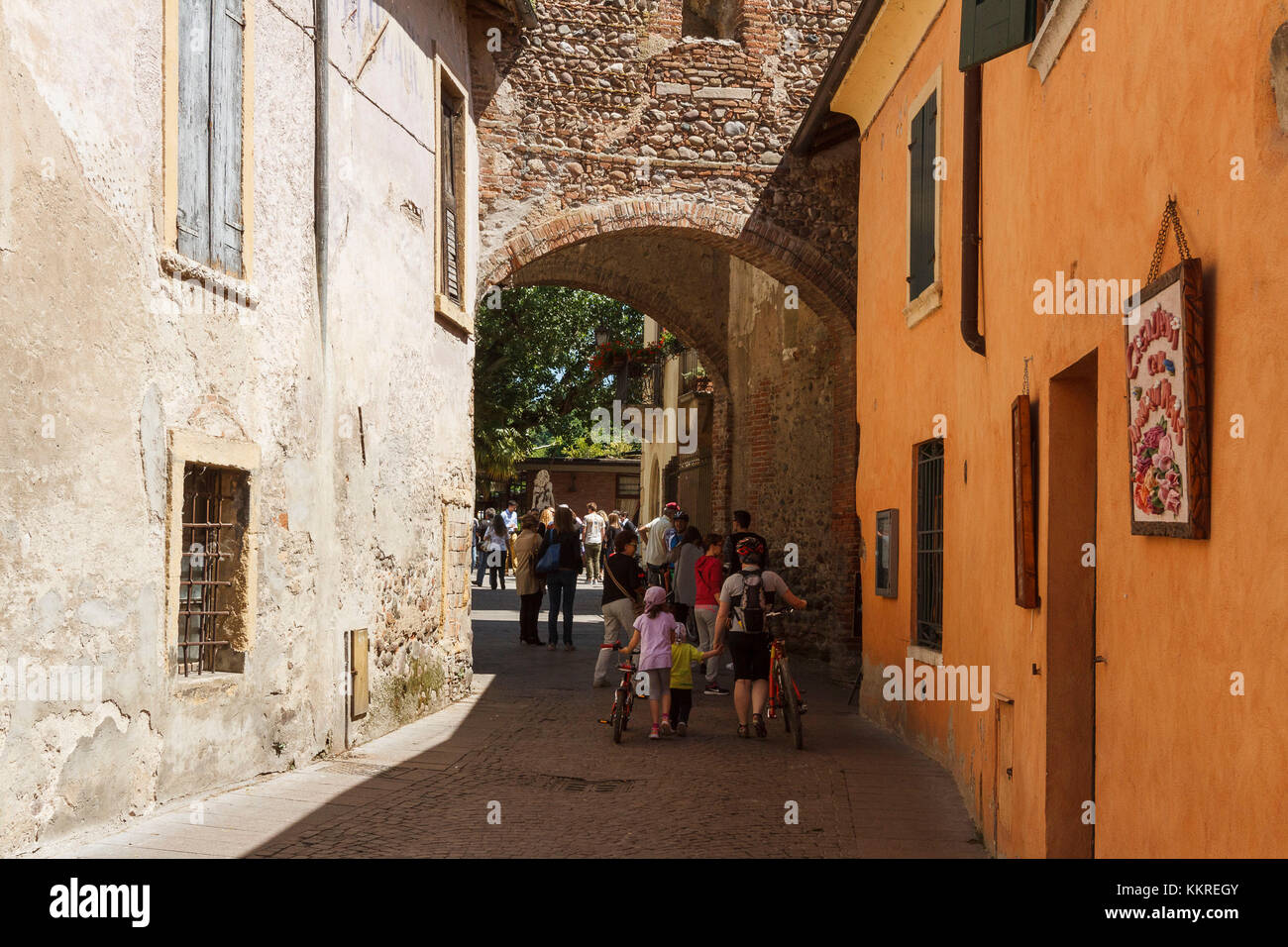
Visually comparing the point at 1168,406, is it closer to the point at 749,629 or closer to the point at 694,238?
the point at 749,629

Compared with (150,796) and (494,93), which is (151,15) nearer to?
(150,796)

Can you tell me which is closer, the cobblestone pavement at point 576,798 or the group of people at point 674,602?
the cobblestone pavement at point 576,798

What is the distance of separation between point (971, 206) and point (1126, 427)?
13.3 feet

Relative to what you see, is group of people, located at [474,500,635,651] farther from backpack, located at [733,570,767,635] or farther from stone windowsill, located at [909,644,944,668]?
stone windowsill, located at [909,644,944,668]

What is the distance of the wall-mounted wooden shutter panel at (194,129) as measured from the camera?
720 cm

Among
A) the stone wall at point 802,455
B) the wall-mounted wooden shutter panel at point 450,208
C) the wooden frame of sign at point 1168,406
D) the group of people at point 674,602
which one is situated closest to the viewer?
the wooden frame of sign at point 1168,406

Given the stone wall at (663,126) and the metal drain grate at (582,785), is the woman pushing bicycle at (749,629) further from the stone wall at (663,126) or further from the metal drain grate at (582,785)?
the stone wall at (663,126)

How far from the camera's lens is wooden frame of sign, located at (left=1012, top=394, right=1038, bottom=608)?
19.8 feet

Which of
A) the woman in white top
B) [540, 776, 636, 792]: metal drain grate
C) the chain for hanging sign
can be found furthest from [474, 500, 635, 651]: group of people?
the chain for hanging sign

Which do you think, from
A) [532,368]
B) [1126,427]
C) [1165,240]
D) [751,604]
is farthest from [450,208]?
[532,368]

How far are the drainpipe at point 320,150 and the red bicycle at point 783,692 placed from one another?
4014 mm

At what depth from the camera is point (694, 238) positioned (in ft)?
48.3

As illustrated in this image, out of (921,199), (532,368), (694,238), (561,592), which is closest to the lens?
(921,199)

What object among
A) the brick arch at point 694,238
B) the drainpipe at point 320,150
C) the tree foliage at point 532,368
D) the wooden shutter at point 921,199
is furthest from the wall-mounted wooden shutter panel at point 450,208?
the tree foliage at point 532,368
